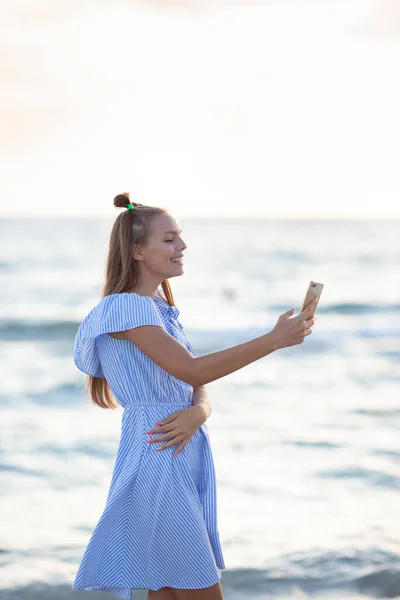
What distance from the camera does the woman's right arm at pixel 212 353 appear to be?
8.54 ft

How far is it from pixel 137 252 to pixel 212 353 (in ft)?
1.47

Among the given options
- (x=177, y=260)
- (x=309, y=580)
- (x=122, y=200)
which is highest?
(x=122, y=200)

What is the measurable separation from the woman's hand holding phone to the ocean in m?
1.14

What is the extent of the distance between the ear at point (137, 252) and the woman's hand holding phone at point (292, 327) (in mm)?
533

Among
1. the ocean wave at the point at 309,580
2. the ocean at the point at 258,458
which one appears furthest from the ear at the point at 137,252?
the ocean wave at the point at 309,580

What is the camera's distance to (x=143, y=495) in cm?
276

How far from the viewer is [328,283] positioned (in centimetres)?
3048

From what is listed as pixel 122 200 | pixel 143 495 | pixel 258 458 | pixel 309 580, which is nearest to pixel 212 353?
pixel 143 495

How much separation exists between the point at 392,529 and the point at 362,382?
268 inches

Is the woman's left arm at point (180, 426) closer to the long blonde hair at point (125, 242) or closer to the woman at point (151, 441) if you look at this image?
the woman at point (151, 441)

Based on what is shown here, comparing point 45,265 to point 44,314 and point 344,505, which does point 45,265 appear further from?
point 344,505

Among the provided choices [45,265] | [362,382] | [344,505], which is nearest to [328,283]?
[45,265]

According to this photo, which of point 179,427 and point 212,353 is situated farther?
point 179,427

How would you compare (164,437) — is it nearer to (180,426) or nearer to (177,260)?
(180,426)
